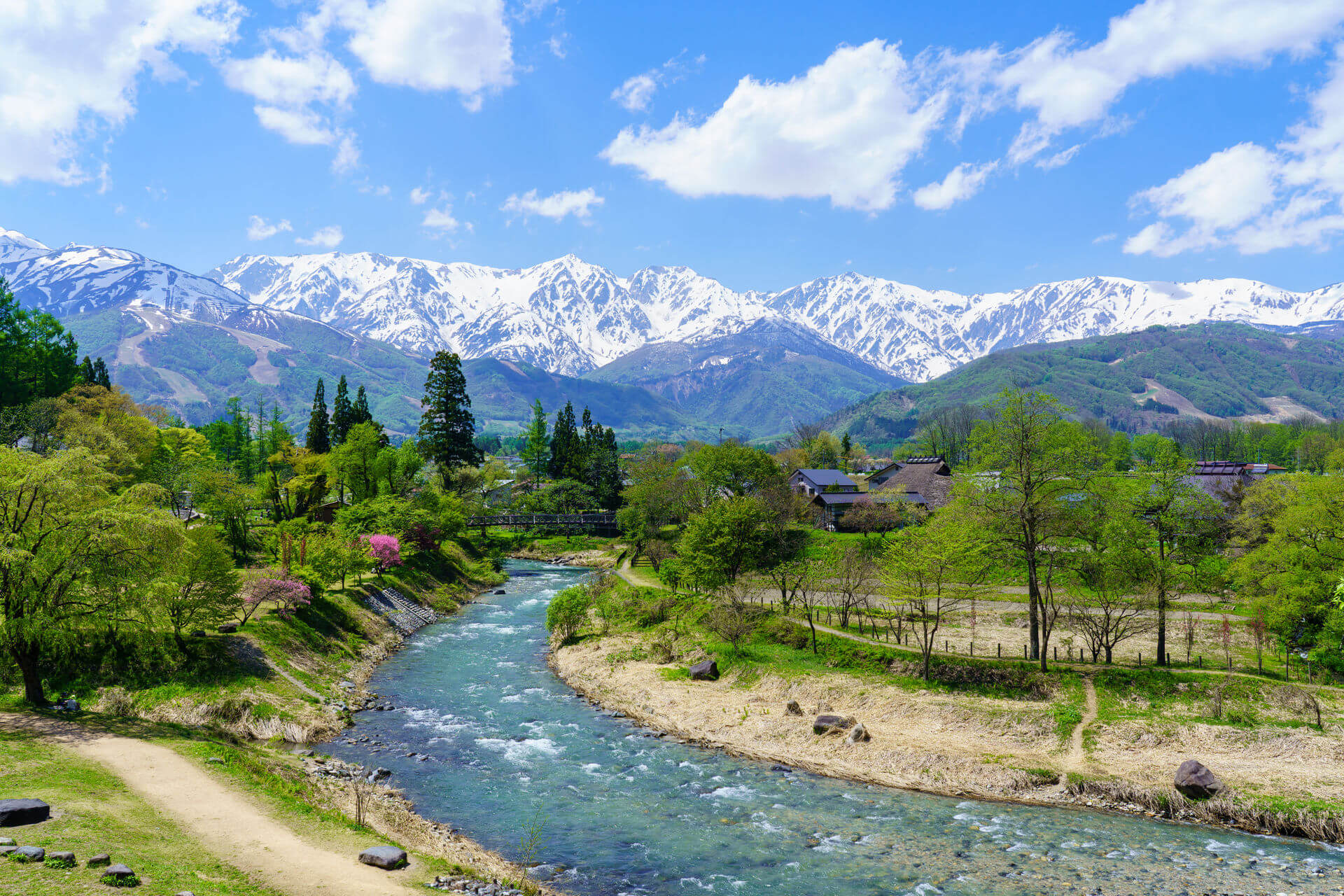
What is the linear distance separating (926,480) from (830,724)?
249 feet

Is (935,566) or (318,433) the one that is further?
(318,433)

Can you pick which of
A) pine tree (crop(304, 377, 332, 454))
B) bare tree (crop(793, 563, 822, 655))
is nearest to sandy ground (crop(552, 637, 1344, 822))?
bare tree (crop(793, 563, 822, 655))

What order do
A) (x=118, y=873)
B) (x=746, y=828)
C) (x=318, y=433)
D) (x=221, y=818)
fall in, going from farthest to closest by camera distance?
A: 1. (x=318, y=433)
2. (x=746, y=828)
3. (x=221, y=818)
4. (x=118, y=873)

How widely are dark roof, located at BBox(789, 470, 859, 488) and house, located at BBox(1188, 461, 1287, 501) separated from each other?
40.9 metres

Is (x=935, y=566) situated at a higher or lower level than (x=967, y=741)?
higher

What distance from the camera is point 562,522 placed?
109m

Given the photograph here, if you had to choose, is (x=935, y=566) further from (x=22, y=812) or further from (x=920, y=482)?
(x=920, y=482)

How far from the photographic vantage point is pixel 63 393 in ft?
233

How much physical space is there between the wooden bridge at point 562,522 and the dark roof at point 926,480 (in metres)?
42.6

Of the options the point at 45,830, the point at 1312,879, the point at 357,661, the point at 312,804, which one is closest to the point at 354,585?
the point at 357,661

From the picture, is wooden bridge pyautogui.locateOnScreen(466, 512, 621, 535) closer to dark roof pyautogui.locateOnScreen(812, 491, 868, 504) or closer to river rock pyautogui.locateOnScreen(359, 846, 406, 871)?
dark roof pyautogui.locateOnScreen(812, 491, 868, 504)

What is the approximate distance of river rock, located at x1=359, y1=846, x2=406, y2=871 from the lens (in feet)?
60.6

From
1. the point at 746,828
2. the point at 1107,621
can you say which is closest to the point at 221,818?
the point at 746,828

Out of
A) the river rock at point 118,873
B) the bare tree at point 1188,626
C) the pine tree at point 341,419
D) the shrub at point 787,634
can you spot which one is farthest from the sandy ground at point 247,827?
the pine tree at point 341,419
